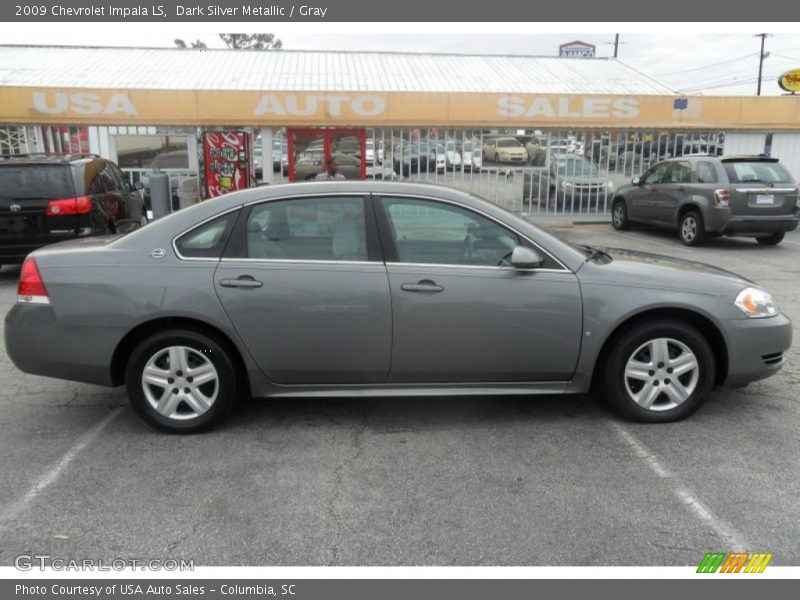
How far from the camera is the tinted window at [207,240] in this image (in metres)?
4.15

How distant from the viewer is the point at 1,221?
333 inches

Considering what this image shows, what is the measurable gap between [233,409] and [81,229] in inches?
211

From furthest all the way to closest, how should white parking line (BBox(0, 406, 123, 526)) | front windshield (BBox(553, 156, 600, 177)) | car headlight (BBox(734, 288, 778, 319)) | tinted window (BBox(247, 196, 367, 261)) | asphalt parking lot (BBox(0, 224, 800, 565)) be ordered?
1. front windshield (BBox(553, 156, 600, 177))
2. car headlight (BBox(734, 288, 778, 319))
3. tinted window (BBox(247, 196, 367, 261))
4. white parking line (BBox(0, 406, 123, 526))
5. asphalt parking lot (BBox(0, 224, 800, 565))

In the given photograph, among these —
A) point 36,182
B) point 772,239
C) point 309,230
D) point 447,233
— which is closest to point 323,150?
point 36,182

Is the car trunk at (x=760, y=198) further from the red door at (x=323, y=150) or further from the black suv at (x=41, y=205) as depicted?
the black suv at (x=41, y=205)

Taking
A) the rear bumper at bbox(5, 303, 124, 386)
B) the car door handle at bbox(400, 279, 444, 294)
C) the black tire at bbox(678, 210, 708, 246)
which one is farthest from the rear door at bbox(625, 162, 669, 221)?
the rear bumper at bbox(5, 303, 124, 386)

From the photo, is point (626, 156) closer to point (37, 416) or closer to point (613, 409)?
point (613, 409)

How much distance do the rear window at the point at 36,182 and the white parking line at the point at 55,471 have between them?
5.01 m

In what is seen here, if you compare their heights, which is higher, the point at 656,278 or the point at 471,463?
the point at 656,278

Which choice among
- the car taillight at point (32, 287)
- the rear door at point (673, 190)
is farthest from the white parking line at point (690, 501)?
the rear door at point (673, 190)

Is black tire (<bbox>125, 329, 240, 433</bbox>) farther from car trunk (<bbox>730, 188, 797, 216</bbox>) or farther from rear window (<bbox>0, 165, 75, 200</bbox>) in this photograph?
car trunk (<bbox>730, 188, 797, 216</bbox>)

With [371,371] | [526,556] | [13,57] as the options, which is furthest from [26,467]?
[13,57]

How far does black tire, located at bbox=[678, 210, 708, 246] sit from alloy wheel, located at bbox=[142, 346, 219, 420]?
10.4m

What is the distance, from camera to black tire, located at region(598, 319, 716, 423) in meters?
4.24
